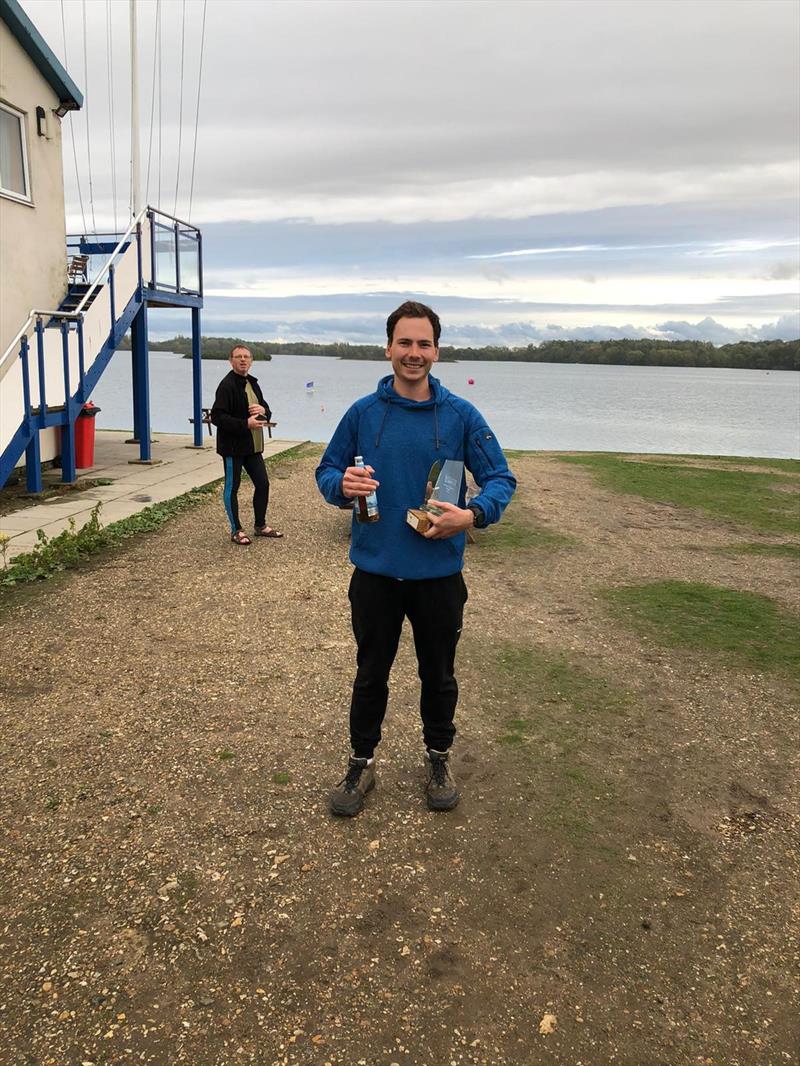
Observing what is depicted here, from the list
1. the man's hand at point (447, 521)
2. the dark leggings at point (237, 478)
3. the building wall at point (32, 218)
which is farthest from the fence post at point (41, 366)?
the man's hand at point (447, 521)

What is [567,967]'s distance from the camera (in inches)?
108

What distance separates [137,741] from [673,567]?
583cm

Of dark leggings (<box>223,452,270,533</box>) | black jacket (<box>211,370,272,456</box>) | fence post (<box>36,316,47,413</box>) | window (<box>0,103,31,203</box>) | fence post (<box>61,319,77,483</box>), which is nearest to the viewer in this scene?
black jacket (<box>211,370,272,456</box>)

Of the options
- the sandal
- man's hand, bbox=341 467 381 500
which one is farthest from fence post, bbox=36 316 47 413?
man's hand, bbox=341 467 381 500

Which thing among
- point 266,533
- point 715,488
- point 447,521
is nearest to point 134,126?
point 266,533

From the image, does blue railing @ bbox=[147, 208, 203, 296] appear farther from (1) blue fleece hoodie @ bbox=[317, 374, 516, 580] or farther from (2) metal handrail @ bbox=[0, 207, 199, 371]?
(1) blue fleece hoodie @ bbox=[317, 374, 516, 580]

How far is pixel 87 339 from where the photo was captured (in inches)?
460

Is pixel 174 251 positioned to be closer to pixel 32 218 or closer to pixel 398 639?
pixel 32 218

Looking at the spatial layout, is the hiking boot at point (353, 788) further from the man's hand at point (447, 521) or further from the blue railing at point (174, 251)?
the blue railing at point (174, 251)

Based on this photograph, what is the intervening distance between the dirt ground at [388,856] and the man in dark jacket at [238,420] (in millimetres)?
2435

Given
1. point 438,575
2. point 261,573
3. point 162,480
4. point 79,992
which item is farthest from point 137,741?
point 162,480

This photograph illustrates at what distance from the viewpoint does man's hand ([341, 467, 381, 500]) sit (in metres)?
3.17

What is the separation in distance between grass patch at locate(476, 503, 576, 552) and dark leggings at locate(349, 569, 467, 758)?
5.28m

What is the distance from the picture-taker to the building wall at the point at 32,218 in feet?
36.6
